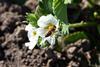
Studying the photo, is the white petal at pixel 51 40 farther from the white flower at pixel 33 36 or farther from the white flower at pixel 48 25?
the white flower at pixel 33 36

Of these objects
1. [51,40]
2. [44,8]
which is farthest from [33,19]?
[51,40]

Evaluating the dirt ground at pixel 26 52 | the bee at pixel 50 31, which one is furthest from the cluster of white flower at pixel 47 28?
the dirt ground at pixel 26 52

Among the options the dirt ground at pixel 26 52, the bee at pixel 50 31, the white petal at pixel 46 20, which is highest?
the white petal at pixel 46 20

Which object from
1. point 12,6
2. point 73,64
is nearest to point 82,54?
point 73,64

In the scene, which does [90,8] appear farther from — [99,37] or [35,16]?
[35,16]

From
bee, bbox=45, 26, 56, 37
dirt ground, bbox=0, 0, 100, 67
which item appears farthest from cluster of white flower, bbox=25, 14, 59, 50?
dirt ground, bbox=0, 0, 100, 67

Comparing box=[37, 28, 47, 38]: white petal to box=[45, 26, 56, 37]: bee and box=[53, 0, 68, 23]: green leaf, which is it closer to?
box=[45, 26, 56, 37]: bee
